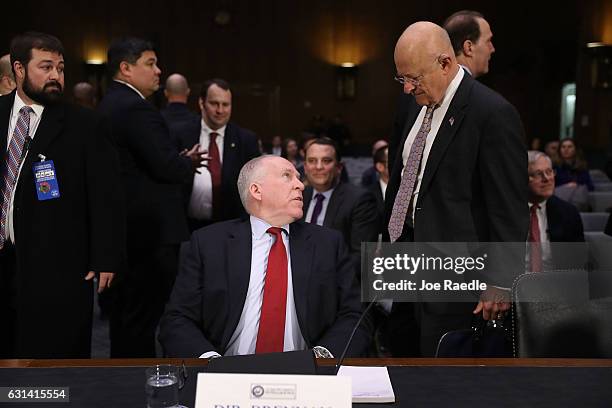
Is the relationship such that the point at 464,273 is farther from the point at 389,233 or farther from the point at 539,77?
the point at 539,77

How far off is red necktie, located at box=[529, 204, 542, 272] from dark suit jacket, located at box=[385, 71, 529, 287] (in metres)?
1.08

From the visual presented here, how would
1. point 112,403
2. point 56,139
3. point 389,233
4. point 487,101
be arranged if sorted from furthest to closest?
point 56,139
point 389,233
point 487,101
point 112,403

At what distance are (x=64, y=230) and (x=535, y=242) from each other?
2129 mm

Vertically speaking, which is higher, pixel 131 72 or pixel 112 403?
pixel 131 72

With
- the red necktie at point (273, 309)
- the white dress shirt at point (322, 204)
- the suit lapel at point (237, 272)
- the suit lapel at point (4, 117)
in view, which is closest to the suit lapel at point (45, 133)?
the suit lapel at point (4, 117)

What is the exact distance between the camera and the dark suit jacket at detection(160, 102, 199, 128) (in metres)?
4.29

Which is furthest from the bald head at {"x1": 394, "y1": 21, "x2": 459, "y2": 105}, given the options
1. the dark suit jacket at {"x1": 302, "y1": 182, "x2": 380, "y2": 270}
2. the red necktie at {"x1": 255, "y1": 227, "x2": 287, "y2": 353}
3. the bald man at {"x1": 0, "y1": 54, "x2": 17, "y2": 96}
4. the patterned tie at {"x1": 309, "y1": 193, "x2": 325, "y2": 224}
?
the bald man at {"x1": 0, "y1": 54, "x2": 17, "y2": 96}

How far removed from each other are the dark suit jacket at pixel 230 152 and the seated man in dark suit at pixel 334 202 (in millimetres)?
362

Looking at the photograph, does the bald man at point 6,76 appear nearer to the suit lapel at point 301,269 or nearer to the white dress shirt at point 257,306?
the white dress shirt at point 257,306

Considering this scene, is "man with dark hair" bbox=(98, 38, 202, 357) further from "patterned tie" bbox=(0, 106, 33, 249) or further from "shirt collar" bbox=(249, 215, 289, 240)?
"shirt collar" bbox=(249, 215, 289, 240)

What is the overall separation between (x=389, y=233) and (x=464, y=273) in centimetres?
30

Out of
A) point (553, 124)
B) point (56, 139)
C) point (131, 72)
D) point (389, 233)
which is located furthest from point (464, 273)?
point (553, 124)

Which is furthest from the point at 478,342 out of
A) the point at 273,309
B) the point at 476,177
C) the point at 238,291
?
the point at 238,291

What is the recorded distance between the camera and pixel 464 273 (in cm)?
251
